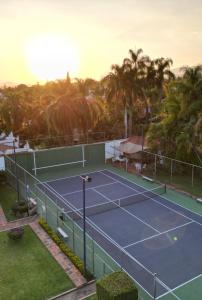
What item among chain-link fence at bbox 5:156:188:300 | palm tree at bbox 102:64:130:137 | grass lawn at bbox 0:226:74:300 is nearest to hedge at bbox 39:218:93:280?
chain-link fence at bbox 5:156:188:300

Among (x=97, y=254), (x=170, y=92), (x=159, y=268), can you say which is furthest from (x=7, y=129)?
(x=159, y=268)

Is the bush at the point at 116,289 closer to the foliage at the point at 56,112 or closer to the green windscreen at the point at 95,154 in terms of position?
the green windscreen at the point at 95,154

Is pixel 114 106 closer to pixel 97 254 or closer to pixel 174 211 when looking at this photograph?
pixel 174 211

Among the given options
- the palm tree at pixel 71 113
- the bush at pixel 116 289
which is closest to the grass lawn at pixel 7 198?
the palm tree at pixel 71 113

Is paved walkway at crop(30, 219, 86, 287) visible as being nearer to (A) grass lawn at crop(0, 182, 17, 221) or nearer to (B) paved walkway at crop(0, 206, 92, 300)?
(B) paved walkway at crop(0, 206, 92, 300)

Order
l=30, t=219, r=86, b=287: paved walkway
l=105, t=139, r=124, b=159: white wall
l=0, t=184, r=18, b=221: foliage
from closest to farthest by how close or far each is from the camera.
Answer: l=30, t=219, r=86, b=287: paved walkway, l=0, t=184, r=18, b=221: foliage, l=105, t=139, r=124, b=159: white wall

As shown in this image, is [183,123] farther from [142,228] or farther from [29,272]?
[29,272]
